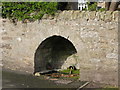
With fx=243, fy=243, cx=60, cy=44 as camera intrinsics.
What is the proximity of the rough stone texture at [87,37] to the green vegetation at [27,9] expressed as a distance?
265 millimetres

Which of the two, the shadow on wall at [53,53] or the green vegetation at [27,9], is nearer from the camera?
the green vegetation at [27,9]

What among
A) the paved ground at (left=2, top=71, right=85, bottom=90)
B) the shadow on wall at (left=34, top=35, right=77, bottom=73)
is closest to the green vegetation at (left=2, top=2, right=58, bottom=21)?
the shadow on wall at (left=34, top=35, right=77, bottom=73)

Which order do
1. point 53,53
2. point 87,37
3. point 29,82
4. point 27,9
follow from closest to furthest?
point 87,37 < point 29,82 < point 27,9 < point 53,53

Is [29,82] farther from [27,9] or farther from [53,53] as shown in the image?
[27,9]

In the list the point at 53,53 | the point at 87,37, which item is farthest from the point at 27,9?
the point at 87,37

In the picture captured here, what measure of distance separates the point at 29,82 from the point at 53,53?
2.37 m

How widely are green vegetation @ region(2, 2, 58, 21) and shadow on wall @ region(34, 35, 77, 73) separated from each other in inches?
A: 44.7

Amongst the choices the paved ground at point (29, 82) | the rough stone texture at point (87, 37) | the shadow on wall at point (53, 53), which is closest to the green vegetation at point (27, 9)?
the rough stone texture at point (87, 37)

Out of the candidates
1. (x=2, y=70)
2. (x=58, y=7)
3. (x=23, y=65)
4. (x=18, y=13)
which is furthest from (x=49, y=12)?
(x=2, y=70)

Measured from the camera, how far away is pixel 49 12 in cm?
888

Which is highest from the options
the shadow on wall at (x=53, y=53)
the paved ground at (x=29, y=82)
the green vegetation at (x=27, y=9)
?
the green vegetation at (x=27, y=9)

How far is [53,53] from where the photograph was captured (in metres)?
10.3

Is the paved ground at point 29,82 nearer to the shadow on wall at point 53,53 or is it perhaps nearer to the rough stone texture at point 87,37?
the rough stone texture at point 87,37

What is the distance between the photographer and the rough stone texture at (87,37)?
7828 mm
